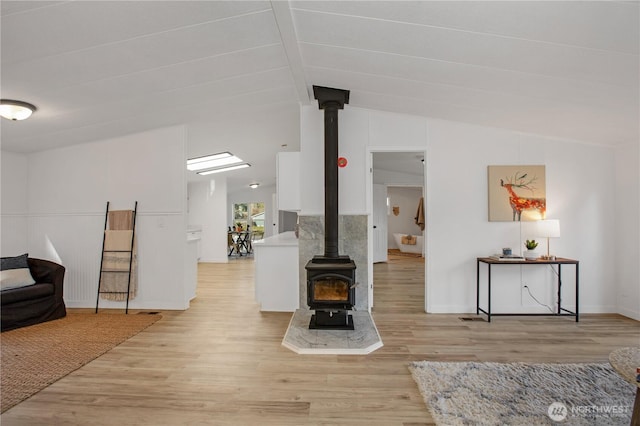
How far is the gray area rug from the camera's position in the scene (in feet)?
6.80

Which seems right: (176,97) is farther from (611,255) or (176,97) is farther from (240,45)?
(611,255)

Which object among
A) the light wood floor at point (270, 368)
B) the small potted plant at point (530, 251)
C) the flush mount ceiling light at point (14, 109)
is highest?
the flush mount ceiling light at point (14, 109)

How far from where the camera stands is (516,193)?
428cm

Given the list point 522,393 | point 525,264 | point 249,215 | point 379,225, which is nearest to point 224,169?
point 249,215

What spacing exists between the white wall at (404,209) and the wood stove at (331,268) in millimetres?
8532

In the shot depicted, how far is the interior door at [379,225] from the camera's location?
866 cm

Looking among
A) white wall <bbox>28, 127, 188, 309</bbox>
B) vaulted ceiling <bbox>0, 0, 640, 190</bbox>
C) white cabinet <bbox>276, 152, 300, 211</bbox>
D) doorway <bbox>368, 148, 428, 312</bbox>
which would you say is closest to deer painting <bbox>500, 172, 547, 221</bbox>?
vaulted ceiling <bbox>0, 0, 640, 190</bbox>

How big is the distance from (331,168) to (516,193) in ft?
7.80

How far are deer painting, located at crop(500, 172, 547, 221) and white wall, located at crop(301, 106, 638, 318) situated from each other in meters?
0.13

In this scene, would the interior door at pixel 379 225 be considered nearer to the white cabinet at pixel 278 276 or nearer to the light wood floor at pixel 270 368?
the light wood floor at pixel 270 368

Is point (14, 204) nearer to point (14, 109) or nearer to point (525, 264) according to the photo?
point (14, 109)

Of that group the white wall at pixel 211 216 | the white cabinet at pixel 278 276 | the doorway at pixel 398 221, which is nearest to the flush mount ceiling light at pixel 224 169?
the white wall at pixel 211 216

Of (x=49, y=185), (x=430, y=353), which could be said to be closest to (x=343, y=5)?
(x=430, y=353)

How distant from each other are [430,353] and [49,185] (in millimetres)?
5241
